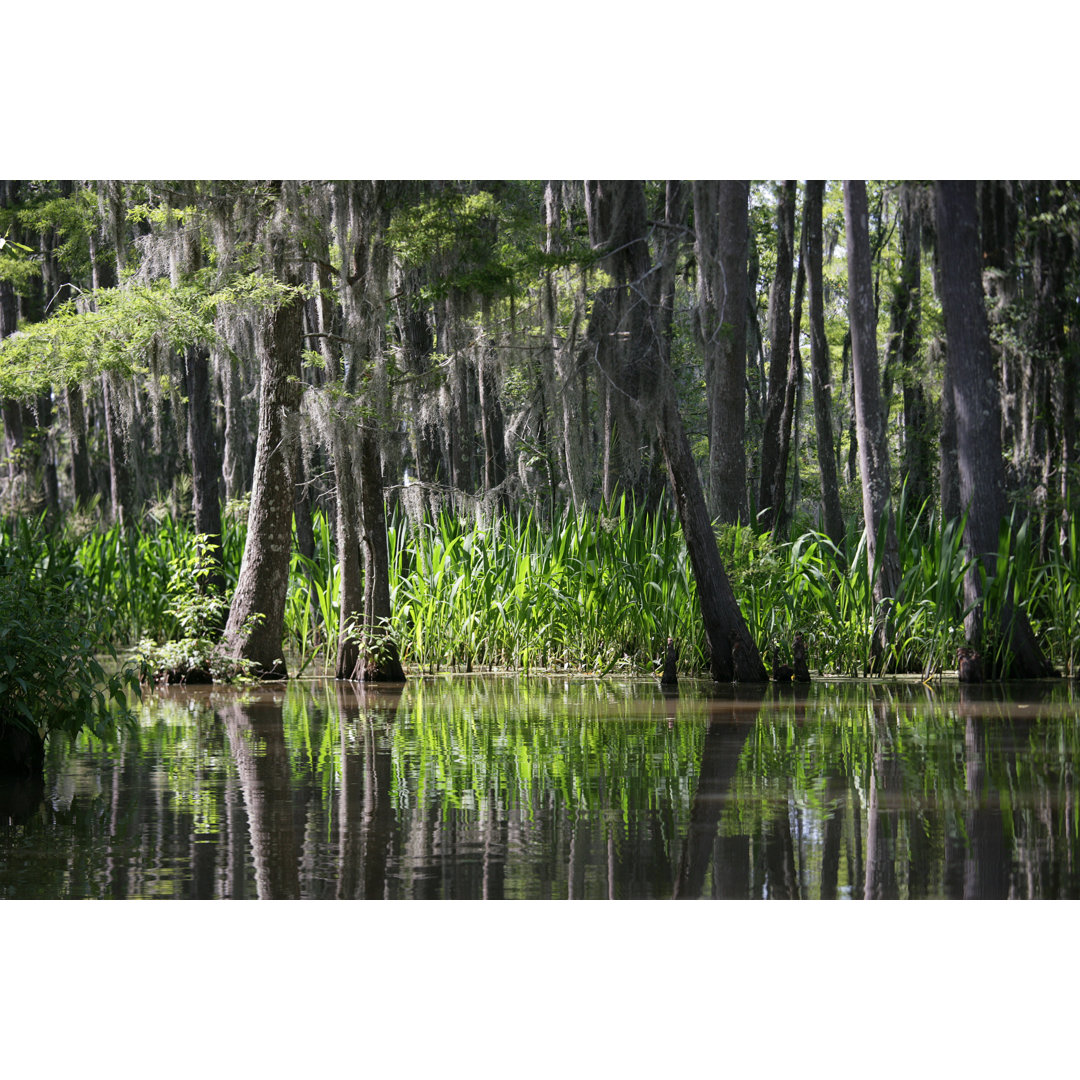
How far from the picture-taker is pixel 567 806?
525 cm

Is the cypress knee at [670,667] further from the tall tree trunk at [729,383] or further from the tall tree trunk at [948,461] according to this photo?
the tall tree trunk at [948,461]

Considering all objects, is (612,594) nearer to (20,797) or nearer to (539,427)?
(539,427)

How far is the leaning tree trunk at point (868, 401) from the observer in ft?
38.7

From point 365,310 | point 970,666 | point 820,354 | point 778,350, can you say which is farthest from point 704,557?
point 778,350

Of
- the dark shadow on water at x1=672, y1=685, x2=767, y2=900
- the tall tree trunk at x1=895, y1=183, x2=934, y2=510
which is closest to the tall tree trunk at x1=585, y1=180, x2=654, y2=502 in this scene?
the dark shadow on water at x1=672, y1=685, x2=767, y2=900

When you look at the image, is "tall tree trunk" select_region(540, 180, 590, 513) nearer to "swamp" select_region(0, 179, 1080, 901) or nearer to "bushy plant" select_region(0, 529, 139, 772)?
"swamp" select_region(0, 179, 1080, 901)

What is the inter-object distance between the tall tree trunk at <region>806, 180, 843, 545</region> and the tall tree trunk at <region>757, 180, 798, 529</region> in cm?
56

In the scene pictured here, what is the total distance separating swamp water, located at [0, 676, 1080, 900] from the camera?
402cm

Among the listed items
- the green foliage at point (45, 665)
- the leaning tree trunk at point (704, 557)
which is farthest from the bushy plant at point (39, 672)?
the leaning tree trunk at point (704, 557)

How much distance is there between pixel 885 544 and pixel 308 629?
636 cm

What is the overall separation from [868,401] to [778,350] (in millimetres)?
6602

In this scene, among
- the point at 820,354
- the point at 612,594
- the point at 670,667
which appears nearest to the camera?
the point at 670,667

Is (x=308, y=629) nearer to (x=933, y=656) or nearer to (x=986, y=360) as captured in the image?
(x=933, y=656)

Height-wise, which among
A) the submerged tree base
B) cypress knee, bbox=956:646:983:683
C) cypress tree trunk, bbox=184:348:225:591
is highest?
cypress tree trunk, bbox=184:348:225:591
